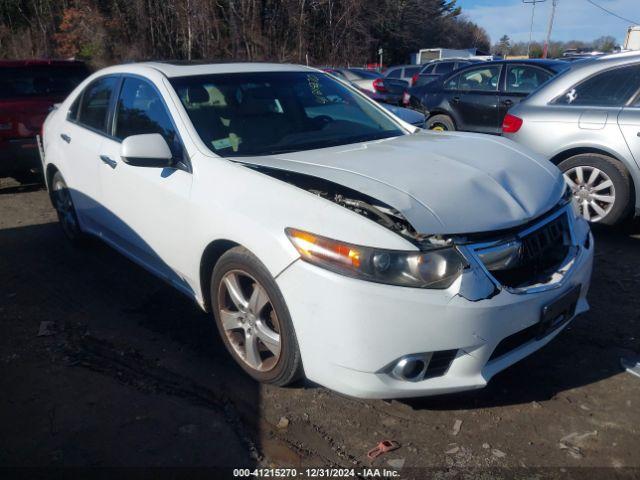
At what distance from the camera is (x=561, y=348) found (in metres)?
3.37

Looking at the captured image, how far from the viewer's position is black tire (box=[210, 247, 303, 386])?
8.83 ft

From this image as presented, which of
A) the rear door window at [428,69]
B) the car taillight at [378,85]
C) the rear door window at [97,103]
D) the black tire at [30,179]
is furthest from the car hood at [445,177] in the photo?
the rear door window at [428,69]

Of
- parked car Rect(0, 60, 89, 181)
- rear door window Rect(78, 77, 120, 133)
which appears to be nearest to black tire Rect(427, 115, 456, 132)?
parked car Rect(0, 60, 89, 181)

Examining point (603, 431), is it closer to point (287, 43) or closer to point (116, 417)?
point (116, 417)

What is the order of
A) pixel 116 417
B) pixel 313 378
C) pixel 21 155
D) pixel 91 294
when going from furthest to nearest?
1. pixel 21 155
2. pixel 91 294
3. pixel 116 417
4. pixel 313 378

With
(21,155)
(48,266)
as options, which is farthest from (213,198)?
(21,155)

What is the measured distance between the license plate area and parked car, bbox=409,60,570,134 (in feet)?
20.0

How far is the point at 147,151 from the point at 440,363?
1.98 meters

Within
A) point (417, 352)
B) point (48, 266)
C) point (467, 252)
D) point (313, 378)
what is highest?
point (467, 252)

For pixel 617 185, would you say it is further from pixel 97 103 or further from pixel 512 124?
pixel 97 103

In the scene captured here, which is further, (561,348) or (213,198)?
(561,348)

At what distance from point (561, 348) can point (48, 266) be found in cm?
419


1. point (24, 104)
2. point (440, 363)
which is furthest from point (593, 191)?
point (24, 104)

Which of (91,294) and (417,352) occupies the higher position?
(417,352)
